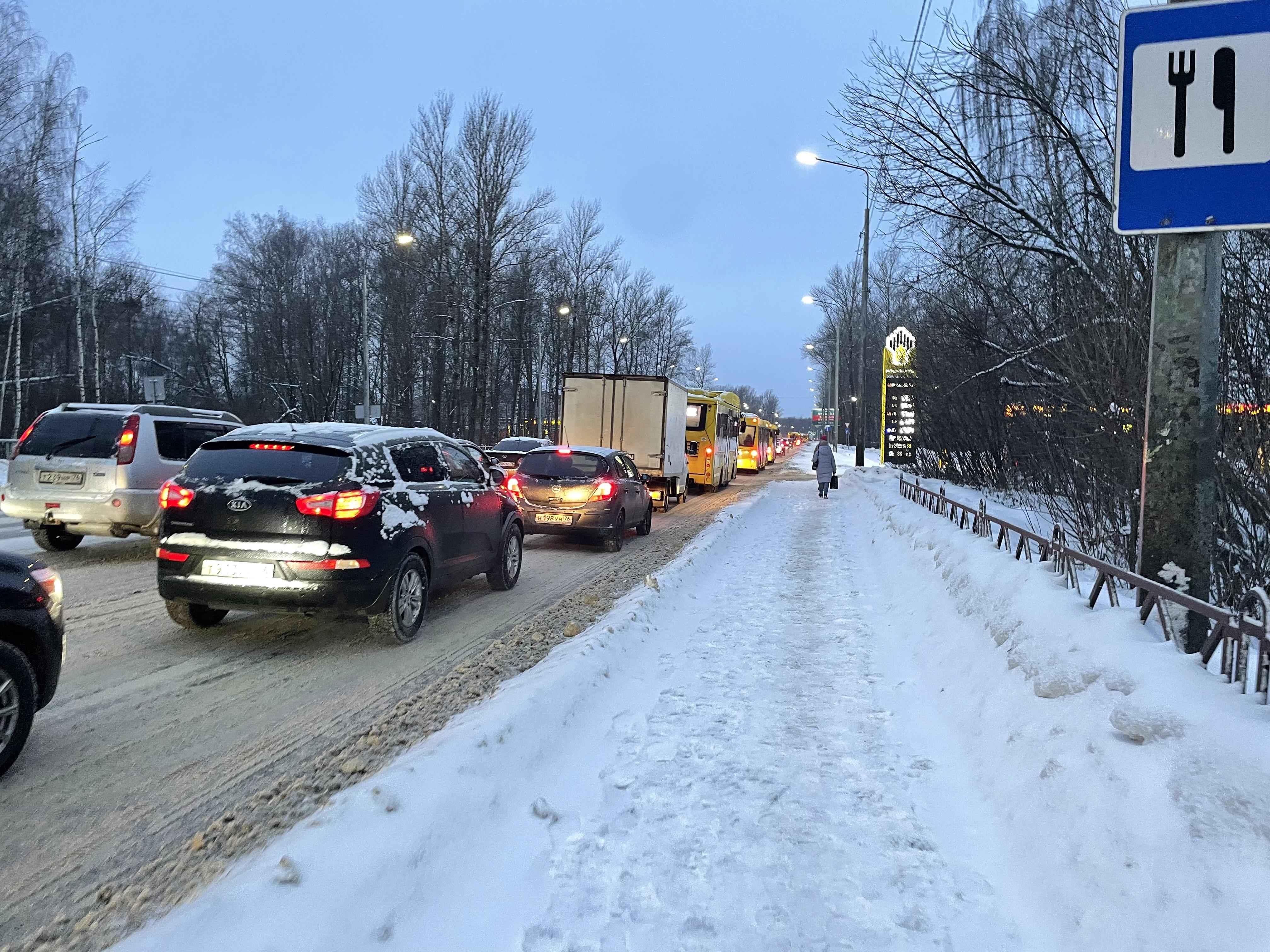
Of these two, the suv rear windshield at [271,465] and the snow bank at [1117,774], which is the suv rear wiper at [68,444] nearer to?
the suv rear windshield at [271,465]

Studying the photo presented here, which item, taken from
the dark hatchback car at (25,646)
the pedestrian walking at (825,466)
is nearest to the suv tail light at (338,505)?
the dark hatchback car at (25,646)

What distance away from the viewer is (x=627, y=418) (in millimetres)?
19844

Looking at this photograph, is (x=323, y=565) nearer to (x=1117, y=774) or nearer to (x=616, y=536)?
(x=1117, y=774)

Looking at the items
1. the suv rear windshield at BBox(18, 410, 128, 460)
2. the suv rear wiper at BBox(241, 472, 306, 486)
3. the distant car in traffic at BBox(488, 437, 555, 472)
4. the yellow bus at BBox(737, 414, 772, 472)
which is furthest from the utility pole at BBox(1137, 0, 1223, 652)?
the yellow bus at BBox(737, 414, 772, 472)

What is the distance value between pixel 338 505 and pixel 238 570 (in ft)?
2.90

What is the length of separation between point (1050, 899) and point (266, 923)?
2733 mm

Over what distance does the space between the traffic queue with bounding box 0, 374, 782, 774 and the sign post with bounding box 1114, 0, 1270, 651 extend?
525 centimetres

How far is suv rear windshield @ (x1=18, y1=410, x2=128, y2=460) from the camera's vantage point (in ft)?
33.1

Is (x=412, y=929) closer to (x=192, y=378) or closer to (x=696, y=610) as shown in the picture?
(x=696, y=610)

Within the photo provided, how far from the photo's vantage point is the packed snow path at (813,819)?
8.61 feet

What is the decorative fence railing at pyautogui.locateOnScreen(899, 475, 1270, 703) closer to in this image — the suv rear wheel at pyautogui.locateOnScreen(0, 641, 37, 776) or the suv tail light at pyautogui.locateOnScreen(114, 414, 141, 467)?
the suv rear wheel at pyautogui.locateOnScreen(0, 641, 37, 776)

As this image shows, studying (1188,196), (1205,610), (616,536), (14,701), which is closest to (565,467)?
(616,536)

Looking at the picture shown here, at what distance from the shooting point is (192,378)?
67.1 meters

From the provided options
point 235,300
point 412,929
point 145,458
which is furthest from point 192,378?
point 412,929
